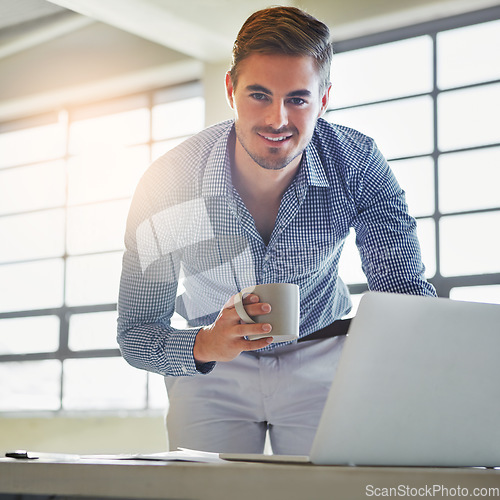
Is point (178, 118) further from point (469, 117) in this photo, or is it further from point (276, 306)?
point (276, 306)

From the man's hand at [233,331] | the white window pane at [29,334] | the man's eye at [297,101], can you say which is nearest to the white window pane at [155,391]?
the white window pane at [29,334]

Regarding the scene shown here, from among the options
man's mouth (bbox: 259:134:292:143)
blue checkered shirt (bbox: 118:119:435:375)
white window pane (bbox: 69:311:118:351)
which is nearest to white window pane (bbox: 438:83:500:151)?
blue checkered shirt (bbox: 118:119:435:375)

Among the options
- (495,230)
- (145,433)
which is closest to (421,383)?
(495,230)

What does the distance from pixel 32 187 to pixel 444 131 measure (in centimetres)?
281

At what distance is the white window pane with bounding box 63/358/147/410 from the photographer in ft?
13.8

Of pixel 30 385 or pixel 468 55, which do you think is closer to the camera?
pixel 468 55

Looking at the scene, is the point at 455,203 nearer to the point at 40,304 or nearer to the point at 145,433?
the point at 145,433

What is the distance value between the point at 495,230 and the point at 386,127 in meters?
0.79

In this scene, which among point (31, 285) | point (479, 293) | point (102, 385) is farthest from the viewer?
point (31, 285)

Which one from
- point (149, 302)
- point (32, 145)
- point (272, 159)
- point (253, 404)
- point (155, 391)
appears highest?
point (32, 145)

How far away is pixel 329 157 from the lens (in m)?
1.72

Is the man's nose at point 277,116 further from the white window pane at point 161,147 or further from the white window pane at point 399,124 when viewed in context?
the white window pane at point 161,147

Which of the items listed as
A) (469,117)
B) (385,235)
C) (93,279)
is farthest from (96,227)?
(385,235)

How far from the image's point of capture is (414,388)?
714 millimetres
